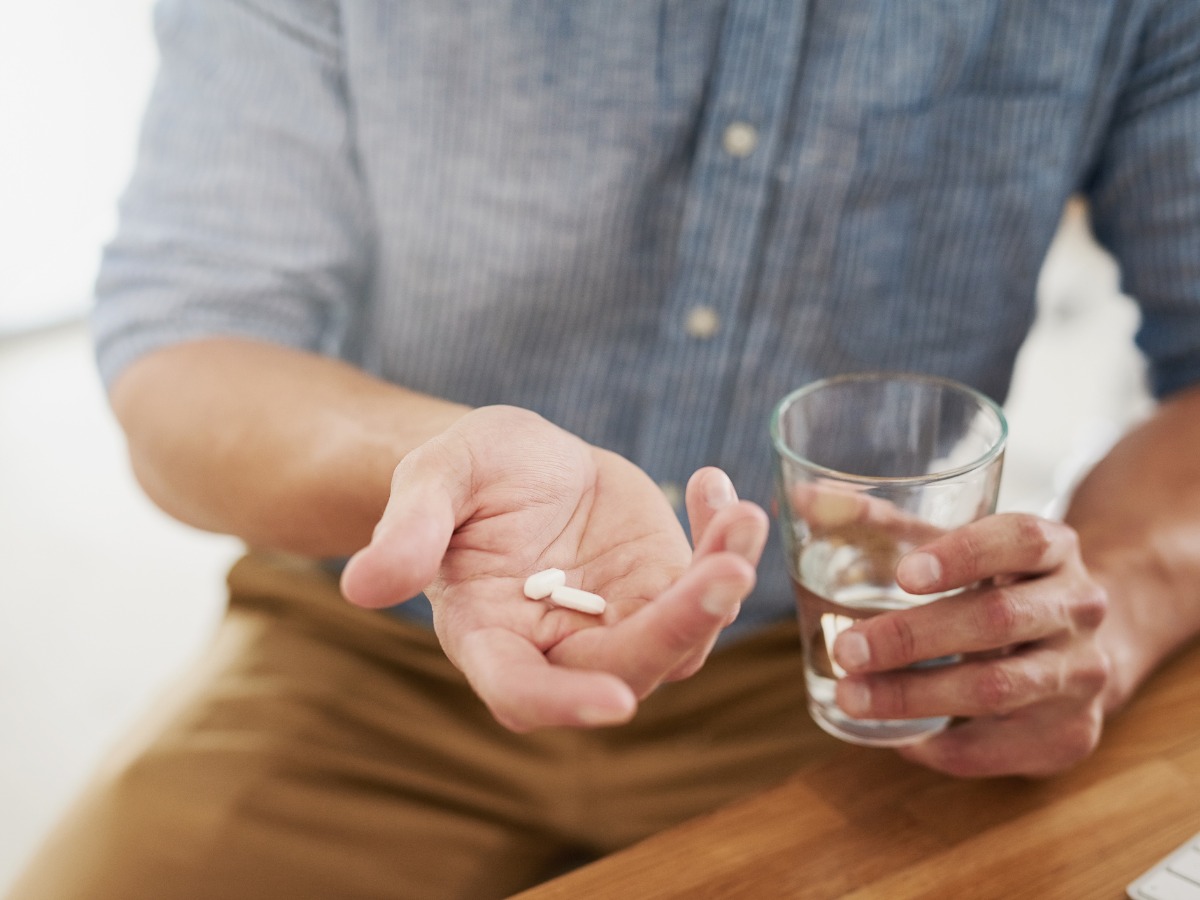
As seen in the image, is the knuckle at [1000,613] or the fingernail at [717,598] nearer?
the fingernail at [717,598]

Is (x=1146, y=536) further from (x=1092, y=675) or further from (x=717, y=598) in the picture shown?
(x=717, y=598)

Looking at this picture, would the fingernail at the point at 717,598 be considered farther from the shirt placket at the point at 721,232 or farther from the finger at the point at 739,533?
the shirt placket at the point at 721,232

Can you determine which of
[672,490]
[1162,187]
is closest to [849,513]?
[672,490]

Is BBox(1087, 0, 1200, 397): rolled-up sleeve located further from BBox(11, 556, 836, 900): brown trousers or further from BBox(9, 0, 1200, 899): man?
BBox(11, 556, 836, 900): brown trousers

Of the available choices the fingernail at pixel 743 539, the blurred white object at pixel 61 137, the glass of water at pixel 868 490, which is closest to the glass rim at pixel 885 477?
the glass of water at pixel 868 490

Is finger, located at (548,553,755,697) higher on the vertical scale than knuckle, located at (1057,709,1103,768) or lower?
higher

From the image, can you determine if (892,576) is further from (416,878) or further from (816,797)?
(416,878)

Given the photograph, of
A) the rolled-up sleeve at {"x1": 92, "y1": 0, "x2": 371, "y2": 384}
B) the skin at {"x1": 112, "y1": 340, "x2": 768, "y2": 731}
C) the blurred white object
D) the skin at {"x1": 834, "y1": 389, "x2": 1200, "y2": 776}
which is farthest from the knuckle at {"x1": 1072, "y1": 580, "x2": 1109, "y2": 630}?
the blurred white object

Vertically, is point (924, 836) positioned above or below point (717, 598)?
below
